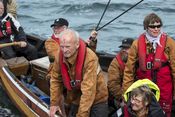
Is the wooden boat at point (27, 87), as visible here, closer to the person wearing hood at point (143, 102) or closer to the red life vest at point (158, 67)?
the red life vest at point (158, 67)

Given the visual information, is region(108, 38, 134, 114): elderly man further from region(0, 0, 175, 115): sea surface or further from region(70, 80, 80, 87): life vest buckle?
region(0, 0, 175, 115): sea surface

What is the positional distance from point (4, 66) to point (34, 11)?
38.9ft

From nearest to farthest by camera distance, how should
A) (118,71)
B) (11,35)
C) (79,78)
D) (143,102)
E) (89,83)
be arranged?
(143,102) → (89,83) → (79,78) → (118,71) → (11,35)

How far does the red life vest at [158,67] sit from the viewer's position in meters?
5.21

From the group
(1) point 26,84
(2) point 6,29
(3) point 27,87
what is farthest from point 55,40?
(2) point 6,29

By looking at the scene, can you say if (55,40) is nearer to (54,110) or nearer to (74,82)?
(54,110)

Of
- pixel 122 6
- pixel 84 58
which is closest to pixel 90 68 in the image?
pixel 84 58

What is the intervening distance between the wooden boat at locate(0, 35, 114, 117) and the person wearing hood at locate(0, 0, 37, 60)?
33 centimetres

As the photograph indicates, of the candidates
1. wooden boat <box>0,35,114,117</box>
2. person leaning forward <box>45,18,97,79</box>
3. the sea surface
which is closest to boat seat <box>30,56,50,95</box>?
wooden boat <box>0,35,114,117</box>

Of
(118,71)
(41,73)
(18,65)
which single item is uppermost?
(118,71)

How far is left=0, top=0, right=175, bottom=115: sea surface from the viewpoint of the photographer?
577 inches

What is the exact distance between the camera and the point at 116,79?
5992 mm

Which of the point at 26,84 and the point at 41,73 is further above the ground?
the point at 41,73

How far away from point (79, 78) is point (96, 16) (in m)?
12.5
